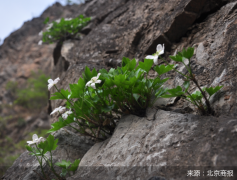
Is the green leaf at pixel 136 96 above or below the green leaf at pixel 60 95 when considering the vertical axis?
below

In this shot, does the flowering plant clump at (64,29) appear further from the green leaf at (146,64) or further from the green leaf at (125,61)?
the green leaf at (146,64)

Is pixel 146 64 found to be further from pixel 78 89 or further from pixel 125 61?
pixel 78 89


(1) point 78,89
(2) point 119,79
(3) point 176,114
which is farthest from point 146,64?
(1) point 78,89

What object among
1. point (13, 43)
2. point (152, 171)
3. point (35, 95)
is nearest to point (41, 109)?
point (35, 95)

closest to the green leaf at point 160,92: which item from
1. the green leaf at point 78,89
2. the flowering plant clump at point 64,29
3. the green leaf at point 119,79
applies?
the green leaf at point 119,79

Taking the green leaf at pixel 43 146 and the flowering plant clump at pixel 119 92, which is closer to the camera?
the flowering plant clump at pixel 119 92

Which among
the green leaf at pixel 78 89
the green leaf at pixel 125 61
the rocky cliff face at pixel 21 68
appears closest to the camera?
the green leaf at pixel 78 89

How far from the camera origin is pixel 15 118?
10711 millimetres

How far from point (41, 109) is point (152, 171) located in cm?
1161

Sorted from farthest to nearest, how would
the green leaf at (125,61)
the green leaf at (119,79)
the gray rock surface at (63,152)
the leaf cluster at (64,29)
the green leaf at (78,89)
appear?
the leaf cluster at (64,29)
the gray rock surface at (63,152)
the green leaf at (125,61)
the green leaf at (78,89)
the green leaf at (119,79)

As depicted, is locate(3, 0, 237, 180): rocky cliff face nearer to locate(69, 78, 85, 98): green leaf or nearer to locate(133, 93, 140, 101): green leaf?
locate(133, 93, 140, 101): green leaf

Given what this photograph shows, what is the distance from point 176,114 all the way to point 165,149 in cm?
35

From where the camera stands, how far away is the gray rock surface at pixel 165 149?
3.33 feet

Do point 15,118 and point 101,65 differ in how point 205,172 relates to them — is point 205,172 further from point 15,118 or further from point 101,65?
point 15,118
